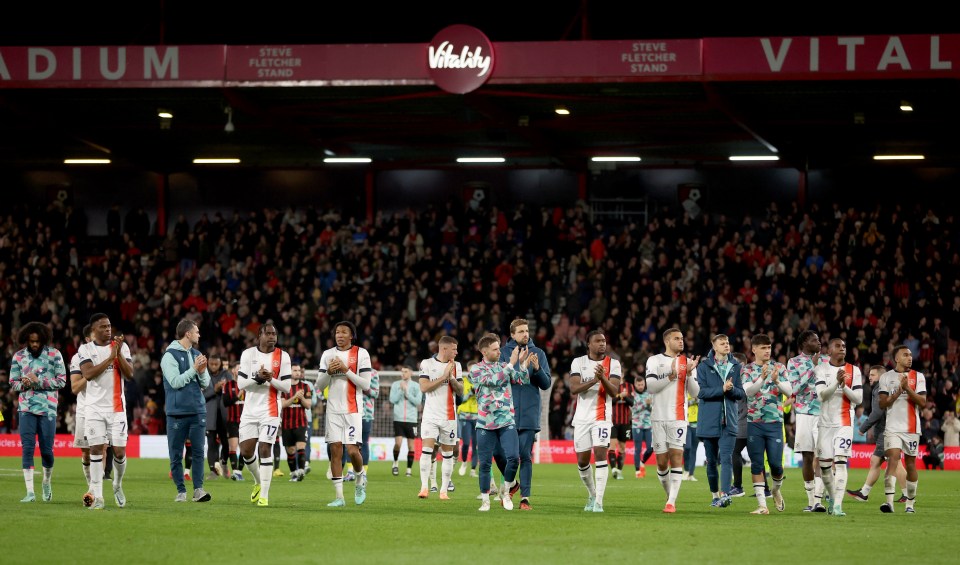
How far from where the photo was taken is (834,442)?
16.5 m

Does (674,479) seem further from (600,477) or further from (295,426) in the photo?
(295,426)

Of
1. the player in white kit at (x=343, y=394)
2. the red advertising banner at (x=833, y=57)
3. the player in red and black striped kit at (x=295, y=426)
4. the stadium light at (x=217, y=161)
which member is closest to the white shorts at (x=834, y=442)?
the player in white kit at (x=343, y=394)

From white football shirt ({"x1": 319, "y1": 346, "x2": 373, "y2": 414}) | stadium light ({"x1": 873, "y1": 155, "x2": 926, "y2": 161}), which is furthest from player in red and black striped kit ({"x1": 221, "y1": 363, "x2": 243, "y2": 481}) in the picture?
stadium light ({"x1": 873, "y1": 155, "x2": 926, "y2": 161})

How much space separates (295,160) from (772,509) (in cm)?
3105

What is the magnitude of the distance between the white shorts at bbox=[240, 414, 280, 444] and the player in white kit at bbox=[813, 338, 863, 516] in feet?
22.6

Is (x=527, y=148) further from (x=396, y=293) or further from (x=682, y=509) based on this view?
(x=682, y=509)

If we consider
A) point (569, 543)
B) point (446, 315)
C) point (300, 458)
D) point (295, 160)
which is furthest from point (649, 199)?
point (569, 543)

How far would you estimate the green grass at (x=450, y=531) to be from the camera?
11805 mm

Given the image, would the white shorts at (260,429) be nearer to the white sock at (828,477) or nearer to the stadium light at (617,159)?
the white sock at (828,477)

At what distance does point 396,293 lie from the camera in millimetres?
38969

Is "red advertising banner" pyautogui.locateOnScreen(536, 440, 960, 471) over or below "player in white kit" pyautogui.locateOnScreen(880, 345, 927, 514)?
below

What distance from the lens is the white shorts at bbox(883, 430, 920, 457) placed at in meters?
17.5

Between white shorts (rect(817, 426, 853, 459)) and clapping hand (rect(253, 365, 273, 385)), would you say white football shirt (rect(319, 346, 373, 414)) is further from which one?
white shorts (rect(817, 426, 853, 459))

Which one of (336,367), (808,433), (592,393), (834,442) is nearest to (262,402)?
(336,367)
